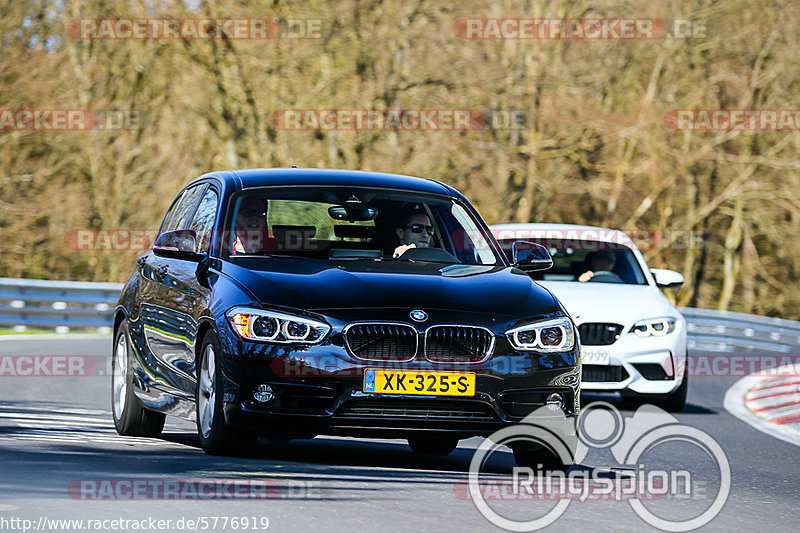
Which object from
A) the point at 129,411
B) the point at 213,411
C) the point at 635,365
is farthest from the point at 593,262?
the point at 213,411

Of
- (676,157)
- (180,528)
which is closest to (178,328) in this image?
(180,528)

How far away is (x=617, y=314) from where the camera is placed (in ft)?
46.1

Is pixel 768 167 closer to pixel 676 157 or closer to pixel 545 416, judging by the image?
pixel 676 157

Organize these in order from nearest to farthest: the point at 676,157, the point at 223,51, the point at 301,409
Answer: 1. the point at 301,409
2. the point at 223,51
3. the point at 676,157

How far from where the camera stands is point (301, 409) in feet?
25.8

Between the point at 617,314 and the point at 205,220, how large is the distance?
5.61 metres

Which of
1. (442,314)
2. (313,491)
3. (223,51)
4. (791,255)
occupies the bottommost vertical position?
(791,255)

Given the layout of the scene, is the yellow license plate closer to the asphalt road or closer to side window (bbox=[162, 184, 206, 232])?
the asphalt road

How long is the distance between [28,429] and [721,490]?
449 centimetres

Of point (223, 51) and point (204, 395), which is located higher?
point (223, 51)

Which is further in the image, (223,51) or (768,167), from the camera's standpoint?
(768,167)

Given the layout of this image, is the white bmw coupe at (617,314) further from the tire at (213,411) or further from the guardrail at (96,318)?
the guardrail at (96,318)

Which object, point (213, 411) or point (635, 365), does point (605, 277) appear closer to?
point (635, 365)


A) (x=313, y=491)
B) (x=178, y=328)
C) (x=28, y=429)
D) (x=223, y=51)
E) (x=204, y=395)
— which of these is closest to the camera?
(x=313, y=491)
